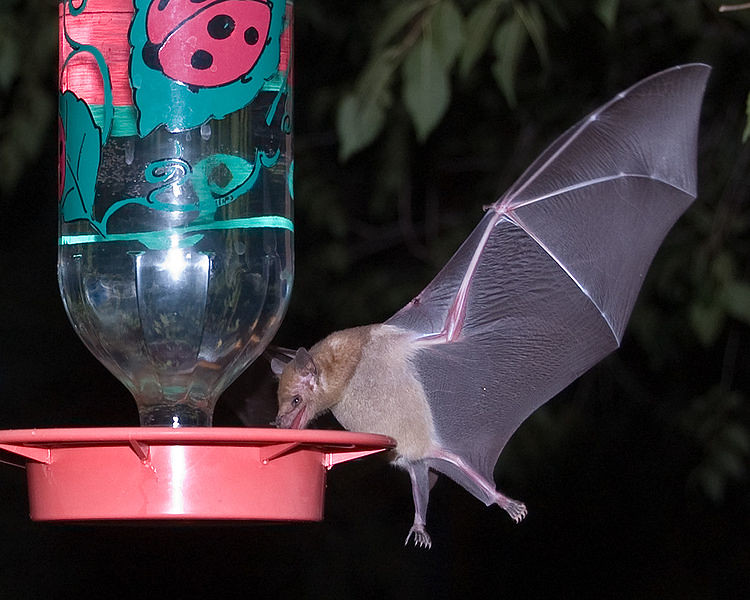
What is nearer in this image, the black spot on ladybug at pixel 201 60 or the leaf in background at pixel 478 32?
the black spot on ladybug at pixel 201 60

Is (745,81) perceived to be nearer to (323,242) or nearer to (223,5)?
(323,242)

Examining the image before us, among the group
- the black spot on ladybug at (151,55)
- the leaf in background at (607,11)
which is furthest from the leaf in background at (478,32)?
the black spot on ladybug at (151,55)

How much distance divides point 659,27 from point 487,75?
110 centimetres

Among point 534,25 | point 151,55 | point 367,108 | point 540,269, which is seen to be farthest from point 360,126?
point 151,55

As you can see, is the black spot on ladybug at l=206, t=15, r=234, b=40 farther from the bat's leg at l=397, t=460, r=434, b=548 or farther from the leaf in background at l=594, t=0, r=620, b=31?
the bat's leg at l=397, t=460, r=434, b=548

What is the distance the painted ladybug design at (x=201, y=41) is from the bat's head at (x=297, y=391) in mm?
941

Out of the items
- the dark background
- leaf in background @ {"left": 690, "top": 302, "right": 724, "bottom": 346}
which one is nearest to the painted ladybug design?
the dark background

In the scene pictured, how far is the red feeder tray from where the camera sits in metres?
2.41

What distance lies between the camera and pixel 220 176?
3.23 metres

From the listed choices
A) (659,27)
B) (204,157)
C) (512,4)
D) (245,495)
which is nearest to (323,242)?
(659,27)

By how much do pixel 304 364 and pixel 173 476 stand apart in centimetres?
116

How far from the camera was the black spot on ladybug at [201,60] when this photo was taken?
292 cm

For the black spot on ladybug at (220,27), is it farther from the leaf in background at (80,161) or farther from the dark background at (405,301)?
the dark background at (405,301)

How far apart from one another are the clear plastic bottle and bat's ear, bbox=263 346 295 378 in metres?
0.20
